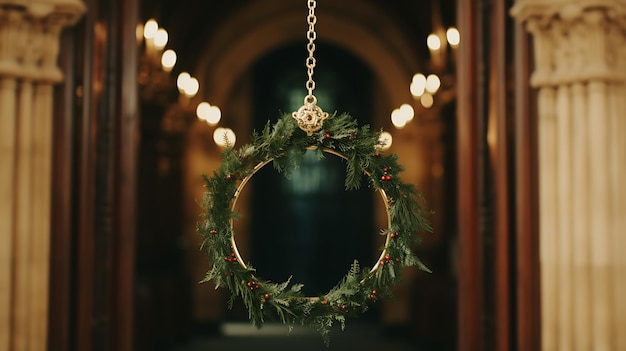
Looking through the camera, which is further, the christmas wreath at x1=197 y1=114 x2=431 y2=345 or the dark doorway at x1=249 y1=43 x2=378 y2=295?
the dark doorway at x1=249 y1=43 x2=378 y2=295

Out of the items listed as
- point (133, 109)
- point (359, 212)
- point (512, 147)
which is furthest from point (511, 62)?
point (359, 212)

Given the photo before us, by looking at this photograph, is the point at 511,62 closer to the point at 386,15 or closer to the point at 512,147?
the point at 512,147

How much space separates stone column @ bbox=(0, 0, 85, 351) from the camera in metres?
5.84

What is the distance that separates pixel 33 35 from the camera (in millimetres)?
5973

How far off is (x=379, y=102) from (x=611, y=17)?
10.4 meters

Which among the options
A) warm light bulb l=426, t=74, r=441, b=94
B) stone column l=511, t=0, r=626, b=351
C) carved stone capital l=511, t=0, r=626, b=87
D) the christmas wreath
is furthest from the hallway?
the christmas wreath

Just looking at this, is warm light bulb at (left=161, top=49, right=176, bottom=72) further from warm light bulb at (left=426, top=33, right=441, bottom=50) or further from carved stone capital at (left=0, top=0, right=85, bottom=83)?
carved stone capital at (left=0, top=0, right=85, bottom=83)

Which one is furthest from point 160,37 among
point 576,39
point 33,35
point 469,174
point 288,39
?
point 288,39

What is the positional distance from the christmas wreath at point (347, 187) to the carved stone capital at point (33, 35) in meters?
1.96

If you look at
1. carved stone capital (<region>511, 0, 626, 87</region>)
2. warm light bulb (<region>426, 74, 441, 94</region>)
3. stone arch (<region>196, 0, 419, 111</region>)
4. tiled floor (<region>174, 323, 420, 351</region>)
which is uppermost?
stone arch (<region>196, 0, 419, 111</region>)

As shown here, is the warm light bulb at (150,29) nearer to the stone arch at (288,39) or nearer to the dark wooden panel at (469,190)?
the dark wooden panel at (469,190)

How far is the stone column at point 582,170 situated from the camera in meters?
5.64

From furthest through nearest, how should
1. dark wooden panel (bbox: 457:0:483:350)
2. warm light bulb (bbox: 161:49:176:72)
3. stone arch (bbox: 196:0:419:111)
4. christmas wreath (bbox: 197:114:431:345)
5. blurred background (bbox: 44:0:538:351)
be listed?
stone arch (bbox: 196:0:419:111)
warm light bulb (bbox: 161:49:176:72)
dark wooden panel (bbox: 457:0:483:350)
blurred background (bbox: 44:0:538:351)
christmas wreath (bbox: 197:114:431:345)

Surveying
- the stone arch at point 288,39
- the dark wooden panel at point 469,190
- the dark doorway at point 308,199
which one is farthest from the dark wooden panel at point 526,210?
the dark doorway at point 308,199
